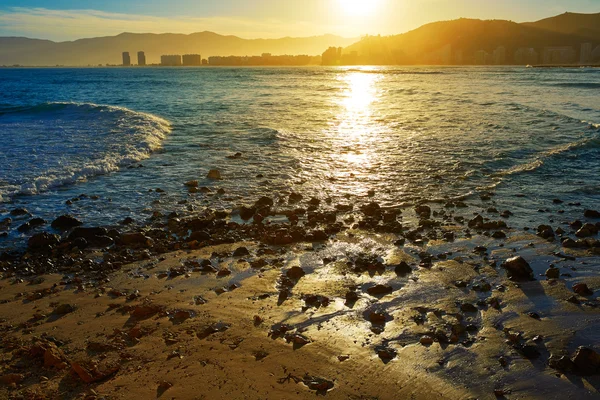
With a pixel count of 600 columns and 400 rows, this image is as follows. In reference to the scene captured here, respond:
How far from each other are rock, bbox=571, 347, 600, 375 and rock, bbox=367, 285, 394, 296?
2.05 meters

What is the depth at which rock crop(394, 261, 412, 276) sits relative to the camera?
605cm

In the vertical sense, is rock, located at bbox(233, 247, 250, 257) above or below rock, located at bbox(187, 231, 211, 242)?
below

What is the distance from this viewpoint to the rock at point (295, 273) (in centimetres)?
601

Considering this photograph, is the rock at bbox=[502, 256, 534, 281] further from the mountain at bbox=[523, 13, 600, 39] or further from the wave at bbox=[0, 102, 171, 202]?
the mountain at bbox=[523, 13, 600, 39]

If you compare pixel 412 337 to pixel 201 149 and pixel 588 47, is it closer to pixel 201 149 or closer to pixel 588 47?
pixel 201 149

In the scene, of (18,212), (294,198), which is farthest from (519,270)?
(18,212)

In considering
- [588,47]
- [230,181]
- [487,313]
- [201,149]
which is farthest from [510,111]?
[588,47]

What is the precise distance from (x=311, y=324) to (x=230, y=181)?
6.92m

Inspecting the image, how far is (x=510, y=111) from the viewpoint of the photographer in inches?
936

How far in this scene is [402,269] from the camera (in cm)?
611

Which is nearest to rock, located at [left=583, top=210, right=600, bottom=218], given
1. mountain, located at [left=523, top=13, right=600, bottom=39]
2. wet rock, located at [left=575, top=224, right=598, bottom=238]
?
wet rock, located at [left=575, top=224, right=598, bottom=238]

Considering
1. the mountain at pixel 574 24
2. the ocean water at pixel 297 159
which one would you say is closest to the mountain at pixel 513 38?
the mountain at pixel 574 24

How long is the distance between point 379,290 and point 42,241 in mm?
5358

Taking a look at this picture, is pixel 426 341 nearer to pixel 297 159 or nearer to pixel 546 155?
pixel 297 159
